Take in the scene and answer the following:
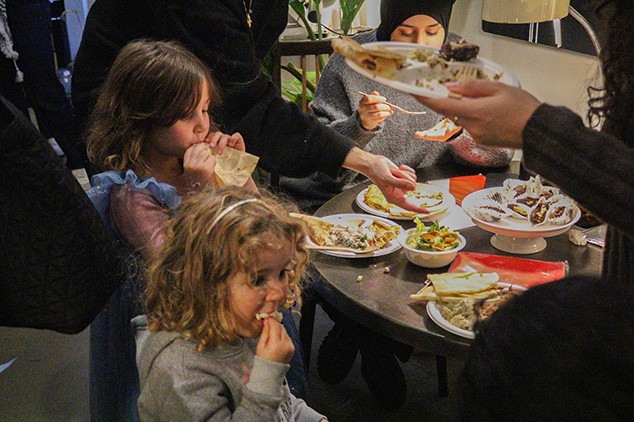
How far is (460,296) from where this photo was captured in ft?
5.61

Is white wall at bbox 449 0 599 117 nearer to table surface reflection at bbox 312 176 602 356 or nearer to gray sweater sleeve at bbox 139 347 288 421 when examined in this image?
table surface reflection at bbox 312 176 602 356

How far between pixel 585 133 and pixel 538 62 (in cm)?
269

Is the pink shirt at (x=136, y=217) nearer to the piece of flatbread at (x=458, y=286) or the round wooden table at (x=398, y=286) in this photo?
the round wooden table at (x=398, y=286)

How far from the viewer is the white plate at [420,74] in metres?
0.98

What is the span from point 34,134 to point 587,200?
804mm

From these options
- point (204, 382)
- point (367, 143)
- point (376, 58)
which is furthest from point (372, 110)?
point (376, 58)

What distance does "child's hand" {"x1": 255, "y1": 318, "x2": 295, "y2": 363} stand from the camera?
1.39m

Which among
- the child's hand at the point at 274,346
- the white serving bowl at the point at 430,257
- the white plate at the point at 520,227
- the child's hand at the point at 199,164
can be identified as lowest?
the white serving bowl at the point at 430,257

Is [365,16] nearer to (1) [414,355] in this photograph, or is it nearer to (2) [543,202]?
(1) [414,355]

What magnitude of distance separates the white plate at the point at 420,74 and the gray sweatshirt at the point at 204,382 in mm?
616

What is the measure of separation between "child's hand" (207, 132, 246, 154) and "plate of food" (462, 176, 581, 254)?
2.17 ft

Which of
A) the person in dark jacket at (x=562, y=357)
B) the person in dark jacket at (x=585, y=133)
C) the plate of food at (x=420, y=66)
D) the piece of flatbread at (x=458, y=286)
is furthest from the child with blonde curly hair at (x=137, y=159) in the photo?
the person in dark jacket at (x=562, y=357)

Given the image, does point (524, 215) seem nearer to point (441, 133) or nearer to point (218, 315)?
point (441, 133)

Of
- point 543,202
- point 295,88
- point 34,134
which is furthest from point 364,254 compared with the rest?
point 295,88
